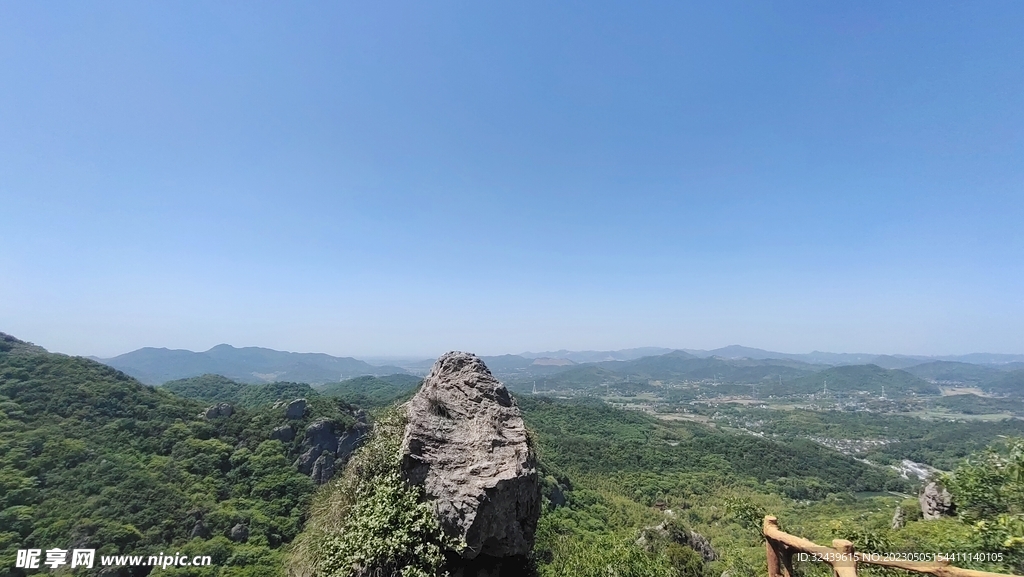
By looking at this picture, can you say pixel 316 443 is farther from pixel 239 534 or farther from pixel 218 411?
pixel 218 411

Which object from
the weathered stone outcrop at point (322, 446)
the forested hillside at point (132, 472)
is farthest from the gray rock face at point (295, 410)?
the weathered stone outcrop at point (322, 446)

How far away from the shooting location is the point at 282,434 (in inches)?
1959

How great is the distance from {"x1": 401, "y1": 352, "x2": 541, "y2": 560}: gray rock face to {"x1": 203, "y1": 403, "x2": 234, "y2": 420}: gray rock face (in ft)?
193

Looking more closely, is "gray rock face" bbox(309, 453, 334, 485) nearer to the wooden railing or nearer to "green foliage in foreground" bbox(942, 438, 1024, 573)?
the wooden railing

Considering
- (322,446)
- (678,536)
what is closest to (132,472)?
(322,446)

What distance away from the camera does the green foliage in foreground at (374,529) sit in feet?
18.2

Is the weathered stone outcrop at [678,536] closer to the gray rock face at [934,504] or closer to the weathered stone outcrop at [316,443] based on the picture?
the gray rock face at [934,504]

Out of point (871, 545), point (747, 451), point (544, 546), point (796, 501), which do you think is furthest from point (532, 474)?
point (747, 451)

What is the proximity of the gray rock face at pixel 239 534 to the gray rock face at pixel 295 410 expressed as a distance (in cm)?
2023

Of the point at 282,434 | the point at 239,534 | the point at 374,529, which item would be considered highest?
the point at 374,529

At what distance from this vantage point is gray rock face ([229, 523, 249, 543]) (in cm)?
3409

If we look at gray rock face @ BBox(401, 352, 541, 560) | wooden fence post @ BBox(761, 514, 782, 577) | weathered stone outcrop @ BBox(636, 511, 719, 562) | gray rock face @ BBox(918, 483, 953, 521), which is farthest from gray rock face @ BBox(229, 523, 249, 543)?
gray rock face @ BBox(918, 483, 953, 521)

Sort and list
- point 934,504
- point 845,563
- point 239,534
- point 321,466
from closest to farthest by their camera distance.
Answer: point 845,563, point 934,504, point 239,534, point 321,466

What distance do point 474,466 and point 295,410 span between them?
190 feet
